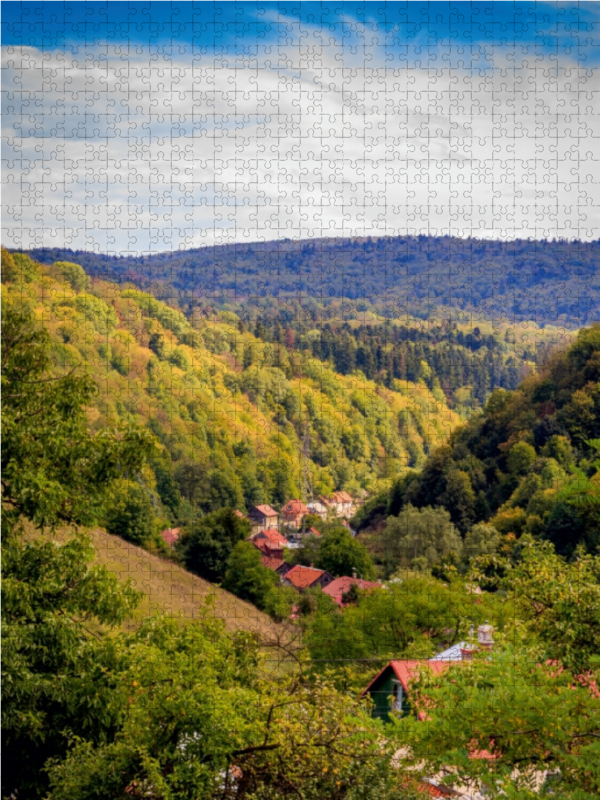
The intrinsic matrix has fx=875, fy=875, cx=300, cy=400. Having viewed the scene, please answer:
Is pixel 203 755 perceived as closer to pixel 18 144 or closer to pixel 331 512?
pixel 18 144

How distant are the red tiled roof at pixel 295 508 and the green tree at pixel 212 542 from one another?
1.71 m

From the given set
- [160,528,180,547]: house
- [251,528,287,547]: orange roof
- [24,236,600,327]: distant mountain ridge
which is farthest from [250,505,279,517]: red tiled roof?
[24,236,600,327]: distant mountain ridge

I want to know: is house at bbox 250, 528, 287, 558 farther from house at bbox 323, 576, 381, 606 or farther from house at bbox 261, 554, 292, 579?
house at bbox 323, 576, 381, 606

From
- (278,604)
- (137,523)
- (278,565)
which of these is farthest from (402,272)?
(278,565)

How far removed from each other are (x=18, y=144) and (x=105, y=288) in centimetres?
1875

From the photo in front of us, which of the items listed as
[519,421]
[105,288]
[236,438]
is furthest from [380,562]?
[105,288]

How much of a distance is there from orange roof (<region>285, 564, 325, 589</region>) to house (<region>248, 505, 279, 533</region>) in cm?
206

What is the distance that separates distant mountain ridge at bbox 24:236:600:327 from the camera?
15.3m

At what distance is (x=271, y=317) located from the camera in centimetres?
2903

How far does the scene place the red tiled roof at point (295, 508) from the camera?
30.9 metres

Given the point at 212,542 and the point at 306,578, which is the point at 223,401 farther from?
the point at 306,578

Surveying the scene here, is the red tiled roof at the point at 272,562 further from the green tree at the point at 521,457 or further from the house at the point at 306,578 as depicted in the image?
the green tree at the point at 521,457

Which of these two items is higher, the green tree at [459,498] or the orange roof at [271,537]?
the green tree at [459,498]

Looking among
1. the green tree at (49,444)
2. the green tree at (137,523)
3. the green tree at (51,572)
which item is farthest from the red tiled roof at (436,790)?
the green tree at (137,523)
